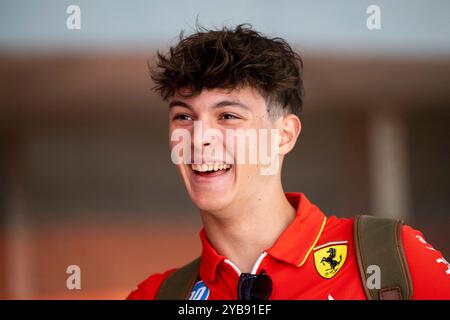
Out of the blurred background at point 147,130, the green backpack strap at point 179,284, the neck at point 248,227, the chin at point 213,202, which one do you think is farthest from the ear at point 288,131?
the blurred background at point 147,130

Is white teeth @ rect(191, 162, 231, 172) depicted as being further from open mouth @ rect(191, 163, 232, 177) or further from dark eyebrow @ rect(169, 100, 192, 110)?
dark eyebrow @ rect(169, 100, 192, 110)

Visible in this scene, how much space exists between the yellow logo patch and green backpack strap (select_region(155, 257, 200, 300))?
16.2 inches

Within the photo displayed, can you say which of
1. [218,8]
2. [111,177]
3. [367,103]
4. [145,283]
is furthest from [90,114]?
[145,283]

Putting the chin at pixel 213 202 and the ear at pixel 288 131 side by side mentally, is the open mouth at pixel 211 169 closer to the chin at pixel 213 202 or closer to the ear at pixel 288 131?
the chin at pixel 213 202

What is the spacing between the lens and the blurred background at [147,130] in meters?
6.00

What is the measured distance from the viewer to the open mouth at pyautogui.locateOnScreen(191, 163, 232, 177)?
6.62ft

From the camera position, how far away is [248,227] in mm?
2094

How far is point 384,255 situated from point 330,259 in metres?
0.20

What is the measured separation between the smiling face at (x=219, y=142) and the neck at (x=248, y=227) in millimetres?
47

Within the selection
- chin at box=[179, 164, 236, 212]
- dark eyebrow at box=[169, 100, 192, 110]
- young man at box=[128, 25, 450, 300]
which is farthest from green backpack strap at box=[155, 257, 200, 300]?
dark eyebrow at box=[169, 100, 192, 110]

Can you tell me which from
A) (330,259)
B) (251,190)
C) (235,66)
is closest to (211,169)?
(251,190)

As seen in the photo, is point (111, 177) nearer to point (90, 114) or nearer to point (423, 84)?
point (90, 114)
